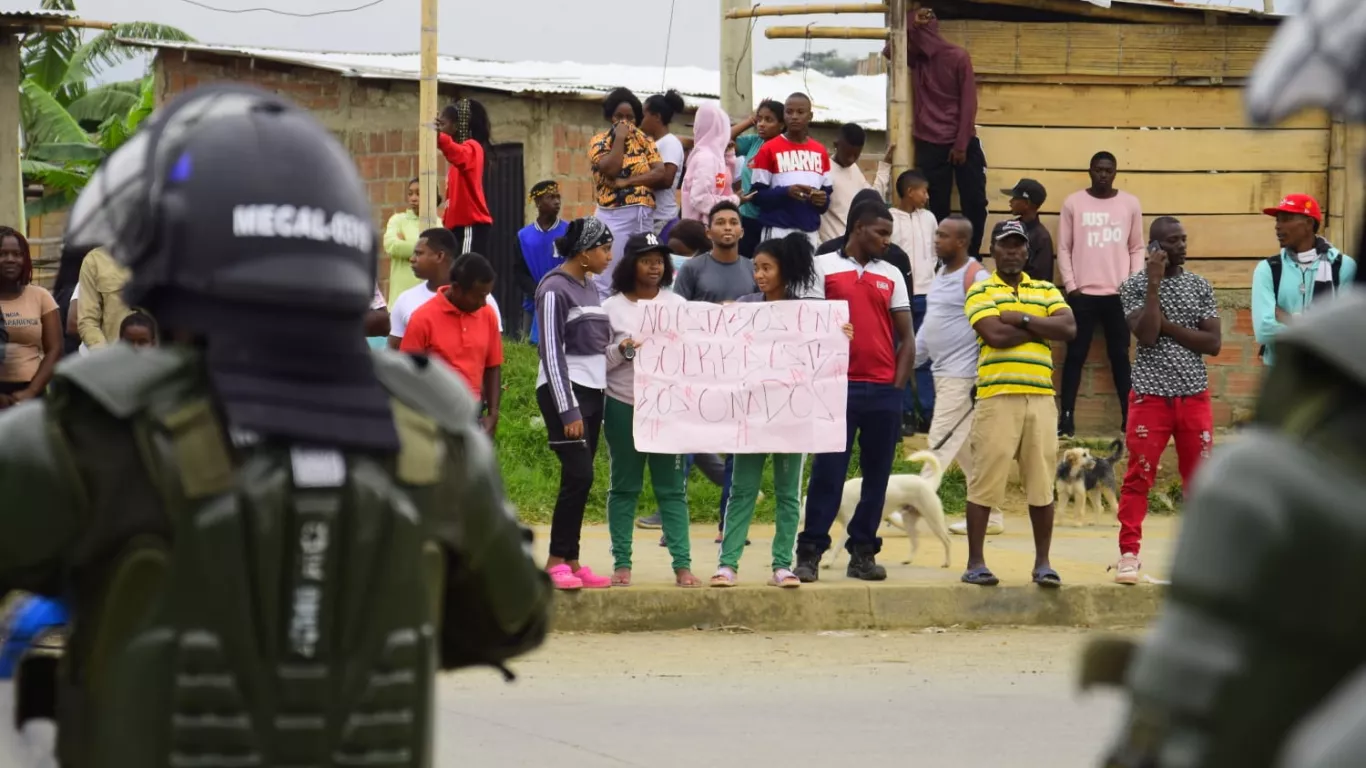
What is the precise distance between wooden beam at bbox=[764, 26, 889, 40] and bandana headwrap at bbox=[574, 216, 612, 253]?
19.1 ft

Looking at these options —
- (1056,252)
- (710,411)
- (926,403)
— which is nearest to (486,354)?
(710,411)

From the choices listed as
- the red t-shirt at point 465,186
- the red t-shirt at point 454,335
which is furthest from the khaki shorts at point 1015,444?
the red t-shirt at point 465,186

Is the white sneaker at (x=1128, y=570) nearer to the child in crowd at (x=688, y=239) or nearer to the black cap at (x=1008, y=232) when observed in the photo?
the black cap at (x=1008, y=232)

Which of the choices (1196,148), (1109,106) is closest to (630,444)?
(1109,106)

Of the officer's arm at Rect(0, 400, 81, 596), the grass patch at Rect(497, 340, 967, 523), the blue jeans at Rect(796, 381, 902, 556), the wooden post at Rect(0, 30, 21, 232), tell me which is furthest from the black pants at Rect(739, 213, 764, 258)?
the officer's arm at Rect(0, 400, 81, 596)

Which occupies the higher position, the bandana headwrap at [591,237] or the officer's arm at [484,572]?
the bandana headwrap at [591,237]

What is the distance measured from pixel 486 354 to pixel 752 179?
425cm

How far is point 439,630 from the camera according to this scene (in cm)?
293

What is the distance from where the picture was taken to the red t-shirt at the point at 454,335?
1009 centimetres

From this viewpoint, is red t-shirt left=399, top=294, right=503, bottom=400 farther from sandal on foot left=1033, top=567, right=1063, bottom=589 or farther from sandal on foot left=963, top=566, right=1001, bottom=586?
sandal on foot left=1033, top=567, right=1063, bottom=589

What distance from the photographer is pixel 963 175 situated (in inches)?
584

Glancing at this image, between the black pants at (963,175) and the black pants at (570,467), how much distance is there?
17.4ft

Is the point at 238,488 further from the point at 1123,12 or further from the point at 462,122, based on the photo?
the point at 1123,12

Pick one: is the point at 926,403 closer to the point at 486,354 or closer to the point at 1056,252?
the point at 1056,252
